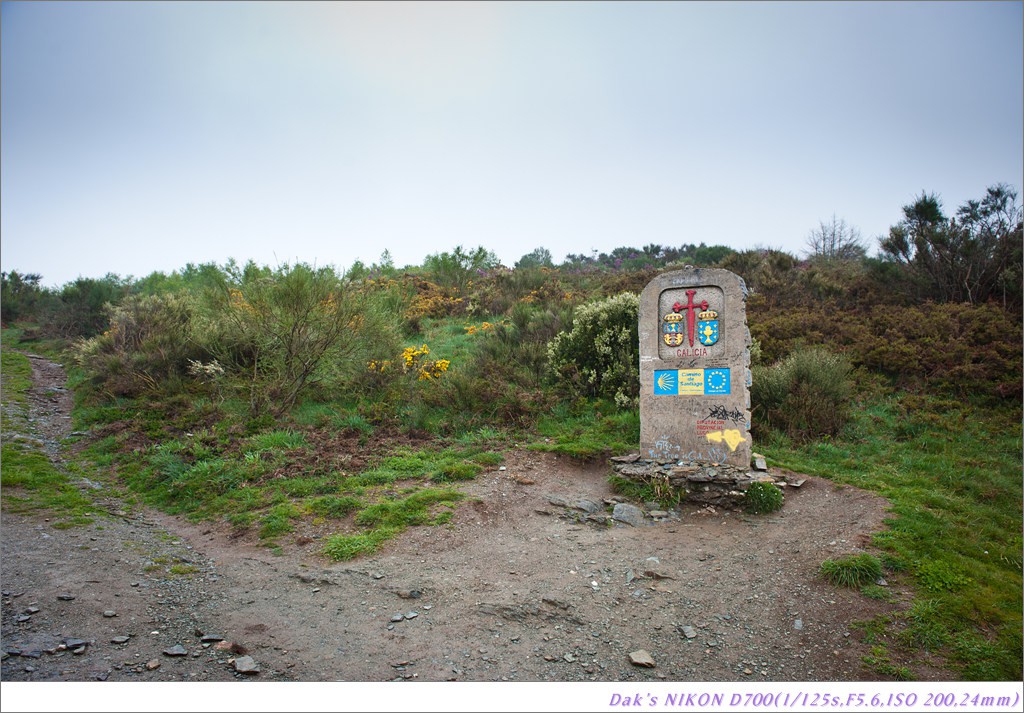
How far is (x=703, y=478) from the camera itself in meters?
6.50

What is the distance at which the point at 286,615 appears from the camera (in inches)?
159

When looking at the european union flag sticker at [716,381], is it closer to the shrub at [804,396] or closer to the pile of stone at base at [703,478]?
the pile of stone at base at [703,478]

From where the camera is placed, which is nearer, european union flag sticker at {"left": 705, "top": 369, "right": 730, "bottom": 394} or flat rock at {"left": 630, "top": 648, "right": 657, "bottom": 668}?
flat rock at {"left": 630, "top": 648, "right": 657, "bottom": 668}

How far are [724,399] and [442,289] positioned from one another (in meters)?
16.5

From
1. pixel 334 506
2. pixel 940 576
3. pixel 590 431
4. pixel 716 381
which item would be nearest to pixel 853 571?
pixel 940 576

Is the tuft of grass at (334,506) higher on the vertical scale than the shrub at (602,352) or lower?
lower

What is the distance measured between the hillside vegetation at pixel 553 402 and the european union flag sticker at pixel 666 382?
1.27 meters

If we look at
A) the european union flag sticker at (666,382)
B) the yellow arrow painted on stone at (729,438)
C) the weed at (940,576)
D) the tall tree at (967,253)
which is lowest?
the weed at (940,576)

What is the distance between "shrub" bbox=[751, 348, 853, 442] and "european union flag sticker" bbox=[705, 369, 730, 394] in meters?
2.43

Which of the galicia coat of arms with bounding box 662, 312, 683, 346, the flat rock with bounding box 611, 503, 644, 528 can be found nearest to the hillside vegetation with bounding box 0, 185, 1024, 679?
the flat rock with bounding box 611, 503, 644, 528

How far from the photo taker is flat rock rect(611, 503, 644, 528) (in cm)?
598

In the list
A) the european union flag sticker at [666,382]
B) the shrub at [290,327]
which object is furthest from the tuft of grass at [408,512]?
the shrub at [290,327]

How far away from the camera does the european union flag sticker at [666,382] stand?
702 centimetres

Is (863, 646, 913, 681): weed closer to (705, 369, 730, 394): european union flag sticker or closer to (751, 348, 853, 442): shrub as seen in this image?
(705, 369, 730, 394): european union flag sticker
